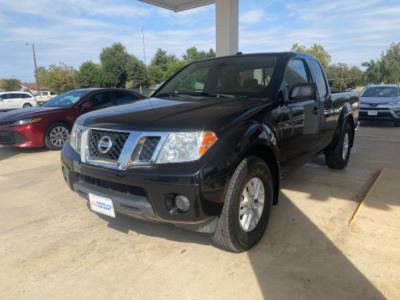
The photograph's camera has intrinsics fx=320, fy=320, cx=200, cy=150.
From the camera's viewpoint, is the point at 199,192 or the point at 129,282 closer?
the point at 199,192

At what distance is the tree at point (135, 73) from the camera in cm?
4969

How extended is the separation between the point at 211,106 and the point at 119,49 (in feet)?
170

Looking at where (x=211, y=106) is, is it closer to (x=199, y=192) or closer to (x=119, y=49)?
(x=199, y=192)

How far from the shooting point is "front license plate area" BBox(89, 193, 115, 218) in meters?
2.50

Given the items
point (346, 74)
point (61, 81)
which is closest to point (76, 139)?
point (61, 81)

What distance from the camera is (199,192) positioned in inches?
84.9

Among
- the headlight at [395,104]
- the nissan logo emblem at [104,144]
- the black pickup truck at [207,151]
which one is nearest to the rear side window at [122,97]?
the black pickup truck at [207,151]

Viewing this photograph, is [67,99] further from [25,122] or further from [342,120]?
[342,120]

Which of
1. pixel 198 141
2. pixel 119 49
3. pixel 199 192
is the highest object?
pixel 119 49

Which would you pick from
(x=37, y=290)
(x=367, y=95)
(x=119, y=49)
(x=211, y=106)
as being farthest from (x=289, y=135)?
(x=119, y=49)

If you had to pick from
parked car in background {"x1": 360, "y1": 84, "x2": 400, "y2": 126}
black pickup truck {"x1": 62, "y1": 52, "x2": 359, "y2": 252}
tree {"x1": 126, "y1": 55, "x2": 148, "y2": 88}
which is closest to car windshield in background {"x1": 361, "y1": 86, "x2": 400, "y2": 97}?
parked car in background {"x1": 360, "y1": 84, "x2": 400, "y2": 126}

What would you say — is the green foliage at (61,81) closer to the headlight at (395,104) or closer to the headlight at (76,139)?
the headlight at (395,104)

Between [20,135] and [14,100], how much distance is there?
18.9 meters

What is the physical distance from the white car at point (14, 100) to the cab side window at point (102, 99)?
704 inches
